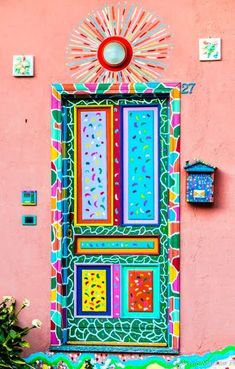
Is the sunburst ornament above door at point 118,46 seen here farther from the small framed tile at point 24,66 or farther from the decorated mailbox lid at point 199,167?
the decorated mailbox lid at point 199,167

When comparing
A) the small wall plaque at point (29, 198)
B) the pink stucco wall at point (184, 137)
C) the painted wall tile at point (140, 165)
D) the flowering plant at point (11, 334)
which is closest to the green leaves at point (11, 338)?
the flowering plant at point (11, 334)

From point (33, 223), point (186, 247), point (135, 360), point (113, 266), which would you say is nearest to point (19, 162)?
point (33, 223)

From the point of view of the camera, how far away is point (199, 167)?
448cm

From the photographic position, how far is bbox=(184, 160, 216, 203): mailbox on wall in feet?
14.6

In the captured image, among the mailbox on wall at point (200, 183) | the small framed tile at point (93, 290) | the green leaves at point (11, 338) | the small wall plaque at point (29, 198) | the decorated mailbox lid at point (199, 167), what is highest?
the decorated mailbox lid at point (199, 167)

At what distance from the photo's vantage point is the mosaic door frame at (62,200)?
4555mm

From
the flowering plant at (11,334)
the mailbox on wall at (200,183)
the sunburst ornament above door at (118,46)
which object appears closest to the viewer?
the flowering plant at (11,334)

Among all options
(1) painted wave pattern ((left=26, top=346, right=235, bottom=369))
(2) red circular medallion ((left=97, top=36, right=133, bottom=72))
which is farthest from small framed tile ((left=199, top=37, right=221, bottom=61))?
(1) painted wave pattern ((left=26, top=346, right=235, bottom=369))

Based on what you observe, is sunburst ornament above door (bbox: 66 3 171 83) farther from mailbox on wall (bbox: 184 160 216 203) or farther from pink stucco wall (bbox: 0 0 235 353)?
mailbox on wall (bbox: 184 160 216 203)

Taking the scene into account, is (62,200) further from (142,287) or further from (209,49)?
(209,49)

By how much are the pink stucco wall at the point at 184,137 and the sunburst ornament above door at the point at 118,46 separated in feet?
0.25

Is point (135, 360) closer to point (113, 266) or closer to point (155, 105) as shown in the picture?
point (113, 266)

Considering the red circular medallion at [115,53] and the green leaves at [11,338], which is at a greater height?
the red circular medallion at [115,53]

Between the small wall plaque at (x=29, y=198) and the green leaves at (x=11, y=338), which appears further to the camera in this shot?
the small wall plaque at (x=29, y=198)
